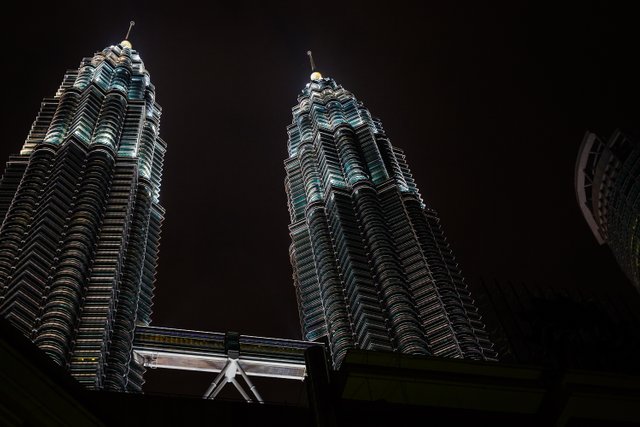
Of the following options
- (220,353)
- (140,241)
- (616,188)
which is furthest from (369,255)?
(616,188)

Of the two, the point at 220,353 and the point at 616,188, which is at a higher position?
the point at 616,188

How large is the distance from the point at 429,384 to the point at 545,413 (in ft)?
14.6

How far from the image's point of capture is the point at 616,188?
438ft

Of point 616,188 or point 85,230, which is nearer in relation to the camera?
point 85,230

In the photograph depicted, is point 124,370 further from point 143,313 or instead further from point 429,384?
point 429,384

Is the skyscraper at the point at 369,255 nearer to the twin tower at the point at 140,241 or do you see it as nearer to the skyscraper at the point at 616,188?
the twin tower at the point at 140,241

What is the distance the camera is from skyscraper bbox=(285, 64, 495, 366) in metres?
89.2

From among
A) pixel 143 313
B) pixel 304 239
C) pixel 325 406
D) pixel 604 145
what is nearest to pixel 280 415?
pixel 325 406

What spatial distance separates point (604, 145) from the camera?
135875mm

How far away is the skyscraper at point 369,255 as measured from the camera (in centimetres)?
8919

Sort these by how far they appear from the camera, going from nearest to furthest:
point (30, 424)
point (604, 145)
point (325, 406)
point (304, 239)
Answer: point (30, 424) < point (325, 406) < point (304, 239) < point (604, 145)

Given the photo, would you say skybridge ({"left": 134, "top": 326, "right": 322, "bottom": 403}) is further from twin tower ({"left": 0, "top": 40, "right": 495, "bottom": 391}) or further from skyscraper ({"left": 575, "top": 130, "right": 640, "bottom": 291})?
skyscraper ({"left": 575, "top": 130, "right": 640, "bottom": 291})

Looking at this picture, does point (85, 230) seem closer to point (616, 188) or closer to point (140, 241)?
point (140, 241)

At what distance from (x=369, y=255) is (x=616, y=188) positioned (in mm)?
57761
